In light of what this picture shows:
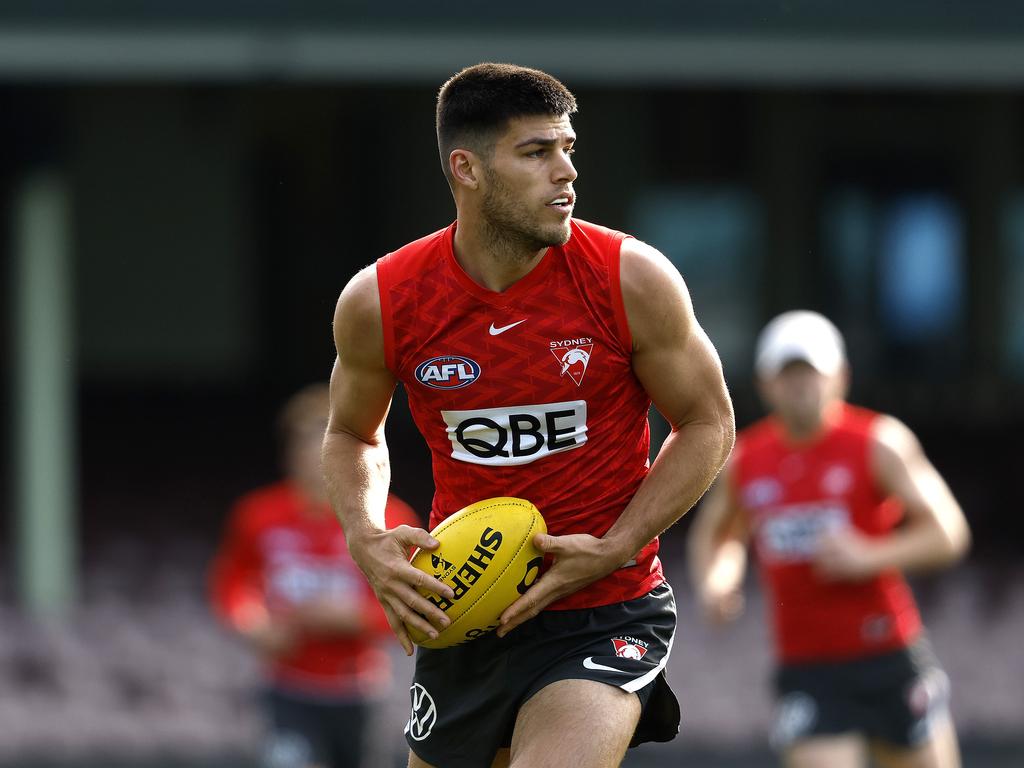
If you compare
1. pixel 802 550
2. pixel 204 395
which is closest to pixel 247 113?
pixel 204 395

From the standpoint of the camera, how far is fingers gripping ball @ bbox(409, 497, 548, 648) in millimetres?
4215

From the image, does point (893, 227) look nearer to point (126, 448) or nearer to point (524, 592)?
point (126, 448)

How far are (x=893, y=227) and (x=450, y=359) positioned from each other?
582 inches

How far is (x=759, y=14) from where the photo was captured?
12.3m

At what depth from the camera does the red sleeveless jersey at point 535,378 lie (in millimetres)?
4312

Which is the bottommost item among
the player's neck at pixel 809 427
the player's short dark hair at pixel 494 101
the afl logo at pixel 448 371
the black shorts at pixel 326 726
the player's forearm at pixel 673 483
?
the black shorts at pixel 326 726

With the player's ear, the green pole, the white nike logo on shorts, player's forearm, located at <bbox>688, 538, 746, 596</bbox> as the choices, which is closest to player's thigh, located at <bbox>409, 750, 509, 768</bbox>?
the white nike logo on shorts

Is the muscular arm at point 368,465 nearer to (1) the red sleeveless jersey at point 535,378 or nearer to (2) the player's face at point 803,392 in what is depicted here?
(1) the red sleeveless jersey at point 535,378

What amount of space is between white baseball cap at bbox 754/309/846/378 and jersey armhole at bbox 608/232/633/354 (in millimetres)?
2946

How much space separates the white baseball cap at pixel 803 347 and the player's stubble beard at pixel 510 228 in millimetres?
2995

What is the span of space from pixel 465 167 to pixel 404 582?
103 cm

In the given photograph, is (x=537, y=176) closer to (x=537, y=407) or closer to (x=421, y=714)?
(x=537, y=407)

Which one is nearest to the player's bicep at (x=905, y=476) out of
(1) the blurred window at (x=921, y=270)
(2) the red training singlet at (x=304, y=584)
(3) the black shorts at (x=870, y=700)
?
(3) the black shorts at (x=870, y=700)

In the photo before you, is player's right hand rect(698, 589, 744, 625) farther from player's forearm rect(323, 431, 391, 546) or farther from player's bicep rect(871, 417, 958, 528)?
player's forearm rect(323, 431, 391, 546)
